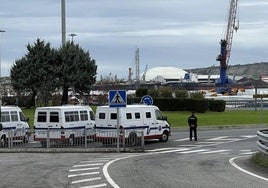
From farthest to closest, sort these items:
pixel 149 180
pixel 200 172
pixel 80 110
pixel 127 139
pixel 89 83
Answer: pixel 89 83, pixel 80 110, pixel 127 139, pixel 200 172, pixel 149 180

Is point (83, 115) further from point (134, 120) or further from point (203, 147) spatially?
point (203, 147)

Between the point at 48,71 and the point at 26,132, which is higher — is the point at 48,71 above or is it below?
above

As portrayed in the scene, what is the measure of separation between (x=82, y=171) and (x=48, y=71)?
1954 inches

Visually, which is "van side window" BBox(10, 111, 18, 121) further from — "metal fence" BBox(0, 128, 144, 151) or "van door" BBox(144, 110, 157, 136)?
"van door" BBox(144, 110, 157, 136)

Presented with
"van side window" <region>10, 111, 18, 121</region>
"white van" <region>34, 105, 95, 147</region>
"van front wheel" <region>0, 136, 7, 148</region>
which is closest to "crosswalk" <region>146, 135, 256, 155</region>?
"white van" <region>34, 105, 95, 147</region>

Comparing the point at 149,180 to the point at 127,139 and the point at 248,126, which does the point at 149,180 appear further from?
the point at 248,126

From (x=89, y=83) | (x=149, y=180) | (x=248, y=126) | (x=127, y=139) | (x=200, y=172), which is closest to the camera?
(x=149, y=180)

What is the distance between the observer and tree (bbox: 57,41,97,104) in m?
64.0

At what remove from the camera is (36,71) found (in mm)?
65938

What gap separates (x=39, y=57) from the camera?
66625 mm

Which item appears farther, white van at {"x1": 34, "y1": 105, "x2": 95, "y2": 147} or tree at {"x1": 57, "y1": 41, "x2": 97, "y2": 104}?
tree at {"x1": 57, "y1": 41, "x2": 97, "y2": 104}

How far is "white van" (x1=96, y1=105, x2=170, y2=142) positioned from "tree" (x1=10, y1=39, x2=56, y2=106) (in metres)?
33.9

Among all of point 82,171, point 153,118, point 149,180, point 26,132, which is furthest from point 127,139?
point 149,180

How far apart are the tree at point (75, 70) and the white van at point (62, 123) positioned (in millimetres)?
32241
